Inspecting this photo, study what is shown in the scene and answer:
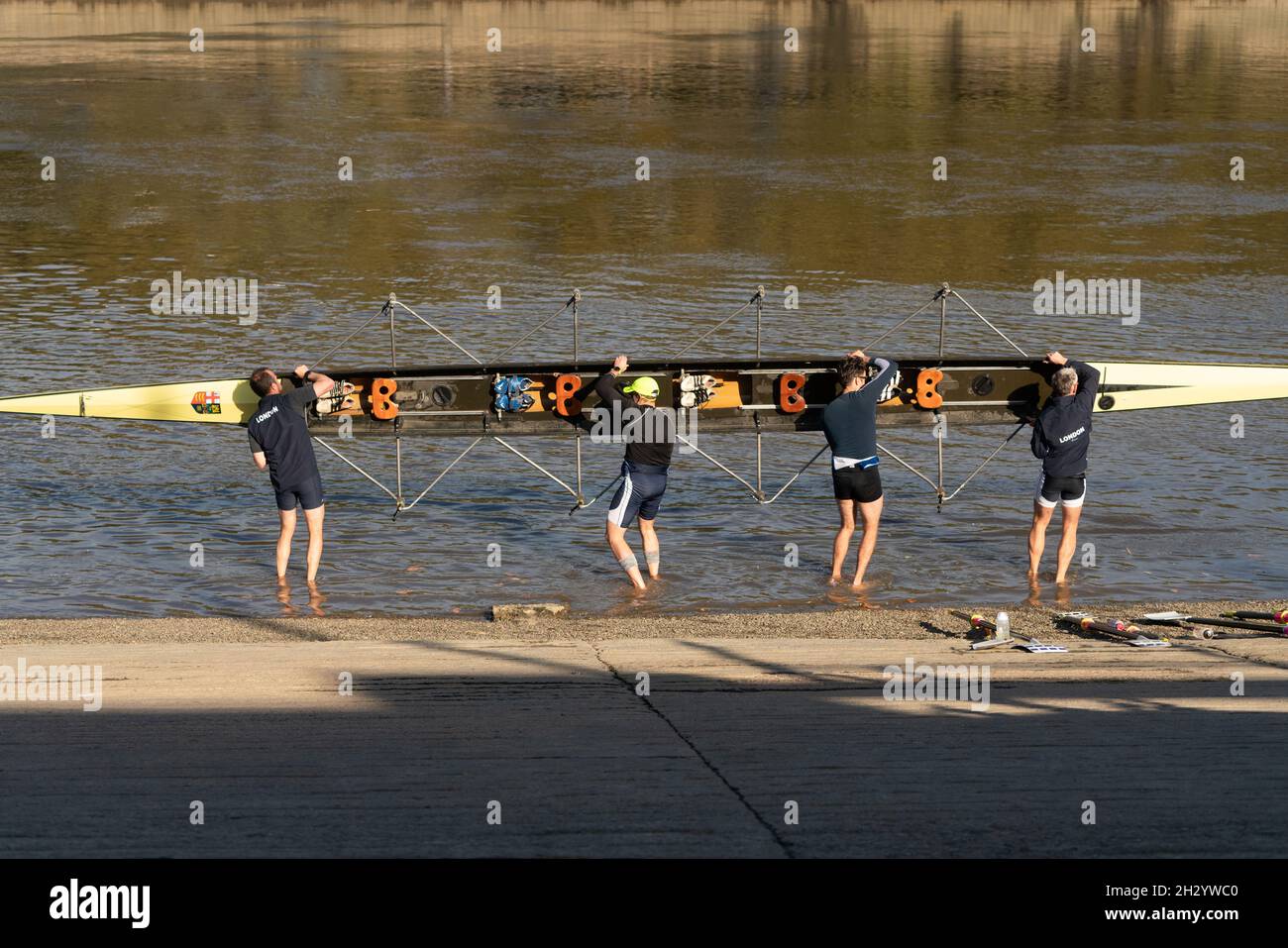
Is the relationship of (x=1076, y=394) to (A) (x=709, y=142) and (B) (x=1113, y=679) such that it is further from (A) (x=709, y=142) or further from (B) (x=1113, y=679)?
(A) (x=709, y=142)

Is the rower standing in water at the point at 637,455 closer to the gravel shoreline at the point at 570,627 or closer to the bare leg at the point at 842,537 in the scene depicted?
the gravel shoreline at the point at 570,627

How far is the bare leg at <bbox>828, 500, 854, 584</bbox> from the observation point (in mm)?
14773

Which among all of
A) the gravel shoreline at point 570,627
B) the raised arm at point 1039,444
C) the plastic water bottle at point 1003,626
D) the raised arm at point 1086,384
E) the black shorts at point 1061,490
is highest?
the raised arm at point 1086,384

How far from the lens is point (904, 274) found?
1177 inches

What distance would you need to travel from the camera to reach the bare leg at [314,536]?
14727mm

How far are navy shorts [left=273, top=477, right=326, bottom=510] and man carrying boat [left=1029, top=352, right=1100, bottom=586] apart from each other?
6359mm

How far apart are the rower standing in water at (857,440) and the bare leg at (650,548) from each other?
172 cm

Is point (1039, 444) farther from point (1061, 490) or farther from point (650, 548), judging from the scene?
point (650, 548)

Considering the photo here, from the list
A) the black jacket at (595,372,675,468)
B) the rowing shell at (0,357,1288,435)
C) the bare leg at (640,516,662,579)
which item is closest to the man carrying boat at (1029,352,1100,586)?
the rowing shell at (0,357,1288,435)

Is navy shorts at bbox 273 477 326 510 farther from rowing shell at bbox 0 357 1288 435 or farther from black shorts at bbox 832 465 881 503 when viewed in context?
black shorts at bbox 832 465 881 503

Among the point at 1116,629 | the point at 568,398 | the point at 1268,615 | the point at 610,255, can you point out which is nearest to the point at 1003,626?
the point at 1116,629

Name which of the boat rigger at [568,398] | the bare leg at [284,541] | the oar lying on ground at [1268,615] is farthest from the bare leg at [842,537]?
the bare leg at [284,541]
